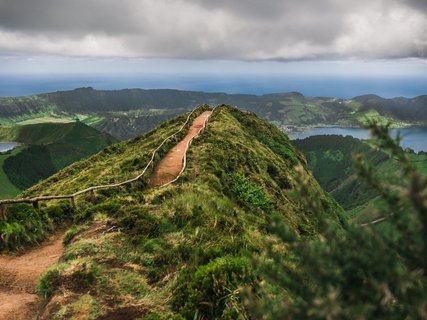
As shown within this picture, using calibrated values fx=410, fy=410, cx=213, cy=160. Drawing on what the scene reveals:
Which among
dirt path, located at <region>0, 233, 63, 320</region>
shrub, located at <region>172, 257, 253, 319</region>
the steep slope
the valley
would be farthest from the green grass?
shrub, located at <region>172, 257, 253, 319</region>

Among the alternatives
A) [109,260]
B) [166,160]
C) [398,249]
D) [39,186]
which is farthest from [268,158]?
[398,249]

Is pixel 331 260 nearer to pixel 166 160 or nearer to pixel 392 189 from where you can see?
pixel 392 189

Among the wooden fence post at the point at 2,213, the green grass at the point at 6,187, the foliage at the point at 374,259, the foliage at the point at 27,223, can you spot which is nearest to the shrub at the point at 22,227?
the foliage at the point at 27,223

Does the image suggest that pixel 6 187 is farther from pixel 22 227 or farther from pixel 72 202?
pixel 22 227

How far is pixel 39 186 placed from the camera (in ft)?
129

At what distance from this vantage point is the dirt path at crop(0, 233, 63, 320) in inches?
468

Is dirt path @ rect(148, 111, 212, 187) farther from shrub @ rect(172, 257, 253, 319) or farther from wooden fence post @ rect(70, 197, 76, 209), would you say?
shrub @ rect(172, 257, 253, 319)

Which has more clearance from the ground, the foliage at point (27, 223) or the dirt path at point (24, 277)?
the foliage at point (27, 223)

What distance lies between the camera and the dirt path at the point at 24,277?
11.9m

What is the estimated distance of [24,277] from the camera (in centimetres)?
1444

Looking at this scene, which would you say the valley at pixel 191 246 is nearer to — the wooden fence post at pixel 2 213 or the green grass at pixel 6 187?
the wooden fence post at pixel 2 213

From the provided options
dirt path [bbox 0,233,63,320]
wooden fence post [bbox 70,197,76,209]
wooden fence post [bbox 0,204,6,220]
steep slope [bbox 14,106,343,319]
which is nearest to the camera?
steep slope [bbox 14,106,343,319]

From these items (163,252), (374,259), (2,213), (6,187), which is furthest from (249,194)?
(6,187)

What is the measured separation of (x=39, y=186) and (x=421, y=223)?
40.3 meters
